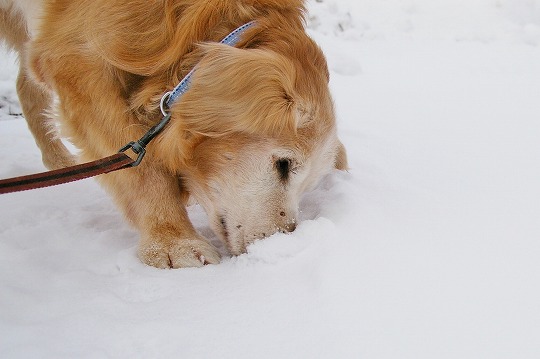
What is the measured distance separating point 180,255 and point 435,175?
1425 mm

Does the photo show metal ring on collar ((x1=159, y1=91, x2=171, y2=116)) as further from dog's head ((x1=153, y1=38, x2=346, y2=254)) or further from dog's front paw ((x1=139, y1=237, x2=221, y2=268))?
dog's front paw ((x1=139, y1=237, x2=221, y2=268))

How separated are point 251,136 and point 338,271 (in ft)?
2.00

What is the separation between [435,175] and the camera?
107 inches

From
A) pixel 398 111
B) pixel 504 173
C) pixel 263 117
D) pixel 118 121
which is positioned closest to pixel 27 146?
pixel 118 121

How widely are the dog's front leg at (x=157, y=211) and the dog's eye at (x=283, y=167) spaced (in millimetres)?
402

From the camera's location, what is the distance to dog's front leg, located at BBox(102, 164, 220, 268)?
2.02m

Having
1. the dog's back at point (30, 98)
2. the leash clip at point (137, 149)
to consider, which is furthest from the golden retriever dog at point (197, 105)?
the dog's back at point (30, 98)

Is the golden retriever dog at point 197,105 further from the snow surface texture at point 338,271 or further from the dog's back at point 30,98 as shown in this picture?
the dog's back at point 30,98

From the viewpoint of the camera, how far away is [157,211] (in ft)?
6.99

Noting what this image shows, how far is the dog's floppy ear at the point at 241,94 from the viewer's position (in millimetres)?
1869

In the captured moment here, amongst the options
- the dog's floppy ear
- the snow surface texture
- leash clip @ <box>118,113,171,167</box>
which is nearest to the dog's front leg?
the snow surface texture

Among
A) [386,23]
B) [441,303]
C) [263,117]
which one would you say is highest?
[263,117]

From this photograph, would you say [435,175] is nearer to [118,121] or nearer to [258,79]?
[258,79]

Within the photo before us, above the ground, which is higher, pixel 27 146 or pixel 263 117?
pixel 263 117
